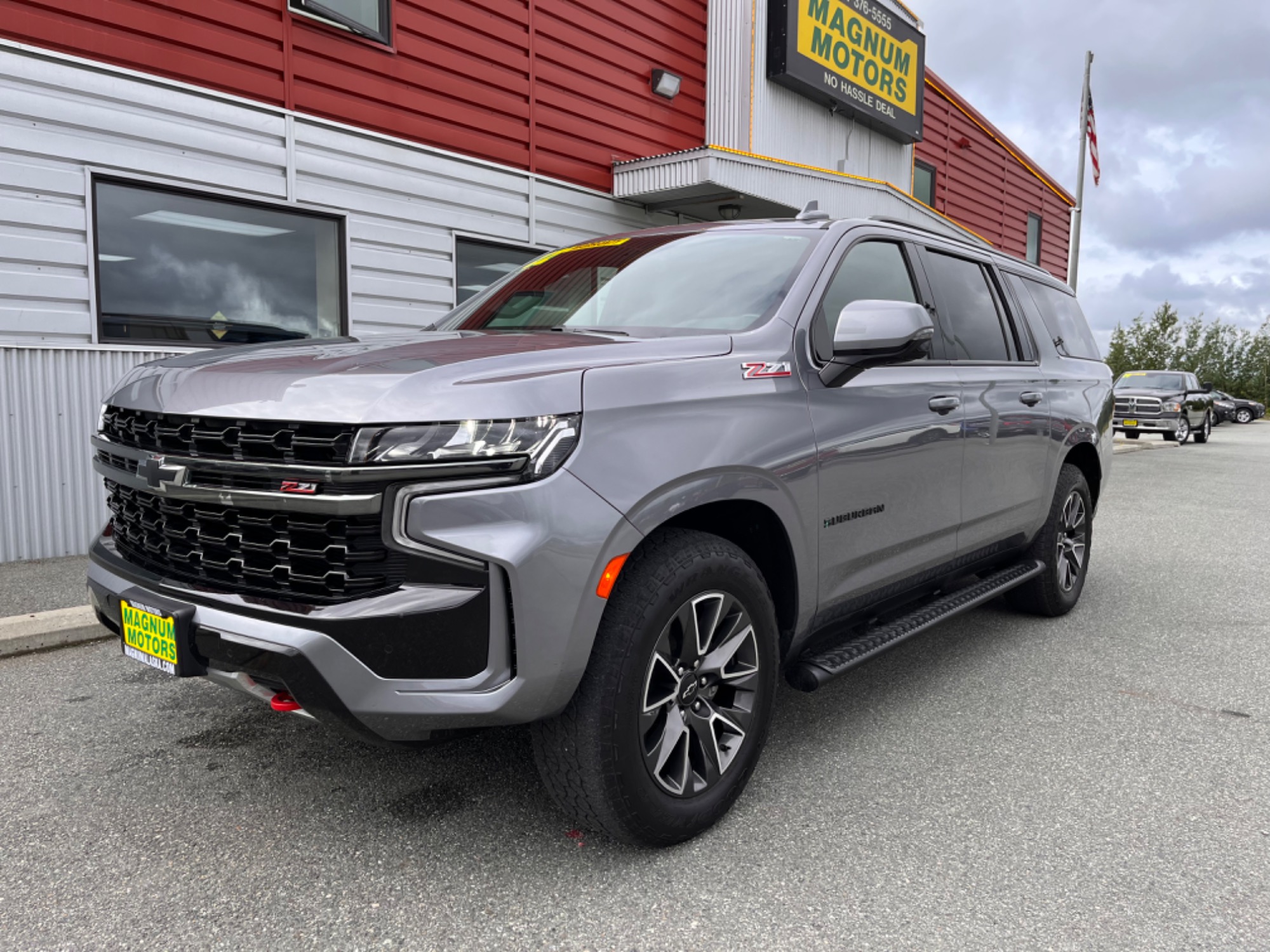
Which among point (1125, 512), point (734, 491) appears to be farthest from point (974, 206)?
point (734, 491)

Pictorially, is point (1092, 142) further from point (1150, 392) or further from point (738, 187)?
point (738, 187)

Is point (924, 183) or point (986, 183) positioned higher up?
point (986, 183)

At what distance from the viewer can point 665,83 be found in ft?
34.3

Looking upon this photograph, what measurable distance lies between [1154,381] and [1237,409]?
17.7 meters

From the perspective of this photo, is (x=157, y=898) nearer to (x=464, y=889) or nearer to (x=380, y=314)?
(x=464, y=889)

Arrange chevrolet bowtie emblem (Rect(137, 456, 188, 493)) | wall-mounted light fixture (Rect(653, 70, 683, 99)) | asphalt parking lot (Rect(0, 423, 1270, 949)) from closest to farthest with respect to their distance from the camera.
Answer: asphalt parking lot (Rect(0, 423, 1270, 949)), chevrolet bowtie emblem (Rect(137, 456, 188, 493)), wall-mounted light fixture (Rect(653, 70, 683, 99))

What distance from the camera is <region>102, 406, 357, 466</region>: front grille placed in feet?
6.86

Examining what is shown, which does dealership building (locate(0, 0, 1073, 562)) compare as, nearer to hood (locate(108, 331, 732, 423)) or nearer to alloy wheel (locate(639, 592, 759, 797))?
hood (locate(108, 331, 732, 423))

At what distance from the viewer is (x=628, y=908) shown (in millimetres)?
2295

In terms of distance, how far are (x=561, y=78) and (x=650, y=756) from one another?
8474 mm

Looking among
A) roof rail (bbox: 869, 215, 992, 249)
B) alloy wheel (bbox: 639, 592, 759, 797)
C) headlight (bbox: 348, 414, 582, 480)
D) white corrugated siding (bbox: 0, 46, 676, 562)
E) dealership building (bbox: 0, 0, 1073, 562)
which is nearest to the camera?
headlight (bbox: 348, 414, 582, 480)

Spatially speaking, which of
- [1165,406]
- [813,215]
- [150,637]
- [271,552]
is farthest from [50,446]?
[1165,406]

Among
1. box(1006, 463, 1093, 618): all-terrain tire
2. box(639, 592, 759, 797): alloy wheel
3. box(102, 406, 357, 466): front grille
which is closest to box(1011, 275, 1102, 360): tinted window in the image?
box(1006, 463, 1093, 618): all-terrain tire

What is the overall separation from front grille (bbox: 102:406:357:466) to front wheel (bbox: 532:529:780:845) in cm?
78
